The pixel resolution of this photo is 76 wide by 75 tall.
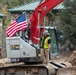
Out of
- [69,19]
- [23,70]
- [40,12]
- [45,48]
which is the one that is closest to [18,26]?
[40,12]

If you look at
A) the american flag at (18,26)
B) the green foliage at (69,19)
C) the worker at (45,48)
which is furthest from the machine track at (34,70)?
the green foliage at (69,19)

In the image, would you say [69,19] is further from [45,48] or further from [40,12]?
[45,48]

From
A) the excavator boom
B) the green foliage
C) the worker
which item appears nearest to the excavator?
the excavator boom

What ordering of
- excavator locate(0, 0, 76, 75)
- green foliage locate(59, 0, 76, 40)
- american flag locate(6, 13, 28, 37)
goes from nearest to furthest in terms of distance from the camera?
american flag locate(6, 13, 28, 37) → excavator locate(0, 0, 76, 75) → green foliage locate(59, 0, 76, 40)

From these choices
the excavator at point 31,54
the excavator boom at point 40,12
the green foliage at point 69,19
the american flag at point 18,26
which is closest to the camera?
the american flag at point 18,26

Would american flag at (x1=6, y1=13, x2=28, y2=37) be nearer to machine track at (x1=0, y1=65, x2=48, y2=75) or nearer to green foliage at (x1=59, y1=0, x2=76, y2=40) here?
machine track at (x1=0, y1=65, x2=48, y2=75)

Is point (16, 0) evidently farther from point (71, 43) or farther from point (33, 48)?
point (33, 48)

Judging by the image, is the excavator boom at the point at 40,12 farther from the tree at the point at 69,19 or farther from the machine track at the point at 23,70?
the tree at the point at 69,19

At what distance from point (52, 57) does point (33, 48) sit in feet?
34.1

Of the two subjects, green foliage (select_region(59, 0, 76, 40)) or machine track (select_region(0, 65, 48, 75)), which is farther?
green foliage (select_region(59, 0, 76, 40))

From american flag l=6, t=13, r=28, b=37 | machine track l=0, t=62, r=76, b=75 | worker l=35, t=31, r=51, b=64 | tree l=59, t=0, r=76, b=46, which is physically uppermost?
tree l=59, t=0, r=76, b=46

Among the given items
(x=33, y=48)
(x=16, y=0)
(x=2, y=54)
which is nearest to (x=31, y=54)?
(x=33, y=48)

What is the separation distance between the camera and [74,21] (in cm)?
2752

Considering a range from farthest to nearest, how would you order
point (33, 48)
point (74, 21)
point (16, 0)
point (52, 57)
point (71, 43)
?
point (16, 0)
point (71, 43)
point (74, 21)
point (52, 57)
point (33, 48)
